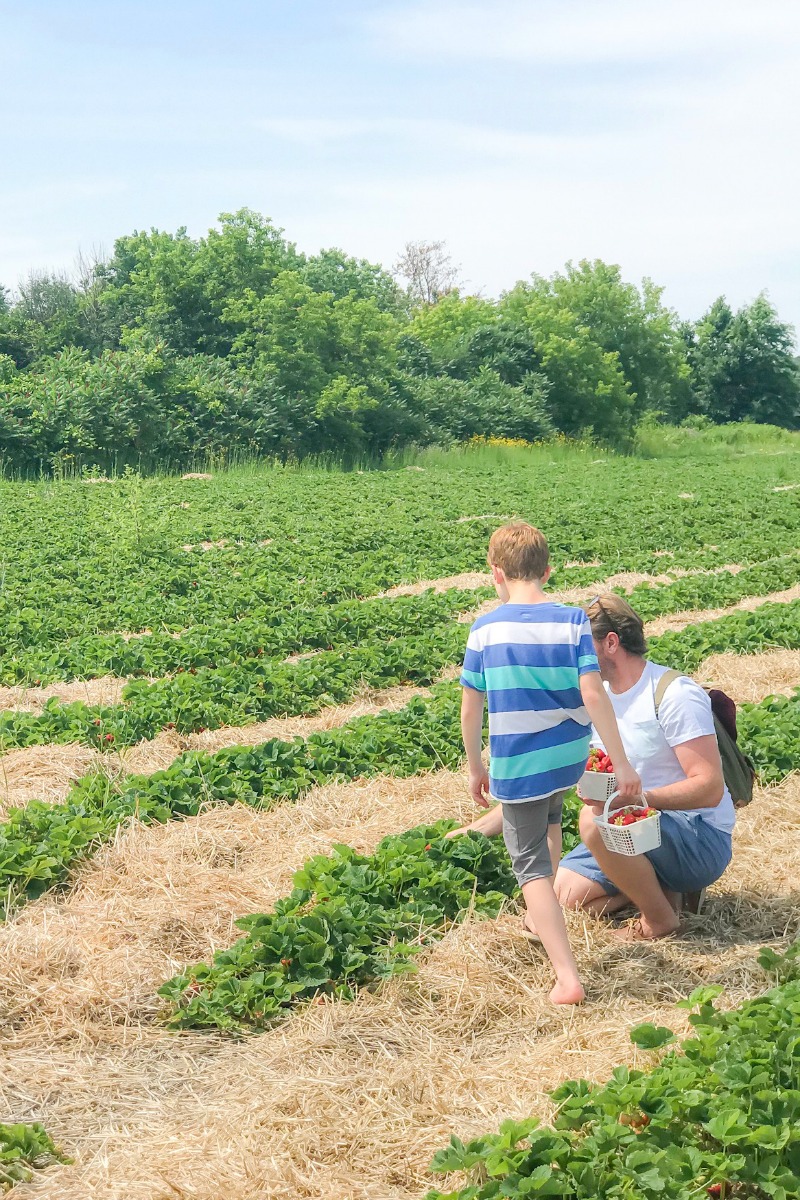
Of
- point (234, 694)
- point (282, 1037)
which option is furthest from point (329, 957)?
point (234, 694)

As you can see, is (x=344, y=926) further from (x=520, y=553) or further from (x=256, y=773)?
(x=256, y=773)

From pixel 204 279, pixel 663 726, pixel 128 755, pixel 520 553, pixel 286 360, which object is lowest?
pixel 128 755

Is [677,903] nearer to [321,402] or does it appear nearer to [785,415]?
[321,402]

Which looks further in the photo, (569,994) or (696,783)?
(696,783)

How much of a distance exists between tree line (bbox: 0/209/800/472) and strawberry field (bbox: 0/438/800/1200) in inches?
830

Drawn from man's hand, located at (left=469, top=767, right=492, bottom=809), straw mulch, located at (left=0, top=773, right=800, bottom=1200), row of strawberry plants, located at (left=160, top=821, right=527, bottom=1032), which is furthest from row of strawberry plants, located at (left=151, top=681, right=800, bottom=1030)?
man's hand, located at (left=469, top=767, right=492, bottom=809)

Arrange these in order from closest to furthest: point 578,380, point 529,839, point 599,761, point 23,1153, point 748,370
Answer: point 23,1153, point 529,839, point 599,761, point 578,380, point 748,370

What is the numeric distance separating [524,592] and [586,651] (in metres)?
0.35

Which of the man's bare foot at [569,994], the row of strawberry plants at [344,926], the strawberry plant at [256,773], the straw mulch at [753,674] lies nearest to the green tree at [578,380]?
the straw mulch at [753,674]

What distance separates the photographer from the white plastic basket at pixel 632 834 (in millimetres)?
4184

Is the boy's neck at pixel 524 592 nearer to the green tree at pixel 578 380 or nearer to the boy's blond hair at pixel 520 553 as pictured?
the boy's blond hair at pixel 520 553

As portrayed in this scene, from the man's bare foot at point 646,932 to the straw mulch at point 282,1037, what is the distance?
66 mm

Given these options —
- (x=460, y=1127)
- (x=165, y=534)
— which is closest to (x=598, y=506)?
(x=165, y=534)

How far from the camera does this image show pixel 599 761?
450cm
